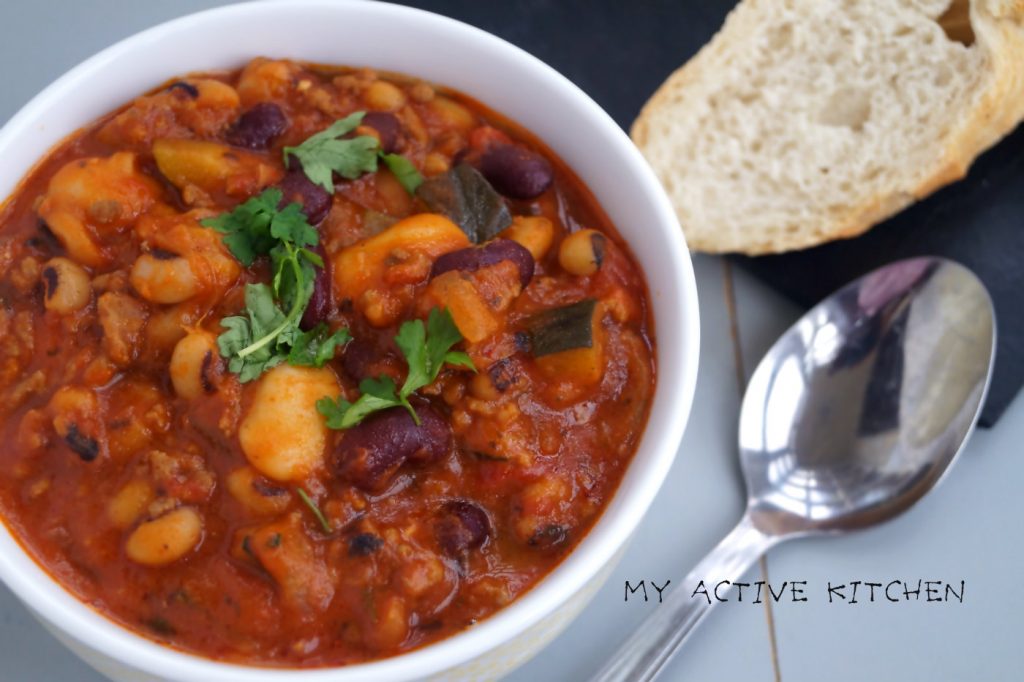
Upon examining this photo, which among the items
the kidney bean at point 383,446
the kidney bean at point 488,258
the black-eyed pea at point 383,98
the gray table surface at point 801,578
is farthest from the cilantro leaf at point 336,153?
the gray table surface at point 801,578

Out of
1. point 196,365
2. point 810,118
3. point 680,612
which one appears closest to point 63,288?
point 196,365

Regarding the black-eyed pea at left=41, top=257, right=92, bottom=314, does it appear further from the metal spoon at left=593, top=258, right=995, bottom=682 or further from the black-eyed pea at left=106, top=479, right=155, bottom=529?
the metal spoon at left=593, top=258, right=995, bottom=682

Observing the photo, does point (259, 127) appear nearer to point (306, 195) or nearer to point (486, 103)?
point (306, 195)

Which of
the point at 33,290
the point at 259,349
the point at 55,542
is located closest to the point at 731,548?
the point at 259,349

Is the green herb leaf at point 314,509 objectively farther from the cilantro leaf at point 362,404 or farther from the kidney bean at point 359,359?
the kidney bean at point 359,359

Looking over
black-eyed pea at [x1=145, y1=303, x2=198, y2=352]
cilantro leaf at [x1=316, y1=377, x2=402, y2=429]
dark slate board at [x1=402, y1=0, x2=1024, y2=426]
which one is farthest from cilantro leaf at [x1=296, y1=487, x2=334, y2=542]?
dark slate board at [x1=402, y1=0, x2=1024, y2=426]

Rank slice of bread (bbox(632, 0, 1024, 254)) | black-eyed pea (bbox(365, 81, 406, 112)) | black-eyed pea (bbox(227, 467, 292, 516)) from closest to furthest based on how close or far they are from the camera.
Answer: black-eyed pea (bbox(227, 467, 292, 516)) → black-eyed pea (bbox(365, 81, 406, 112)) → slice of bread (bbox(632, 0, 1024, 254))
